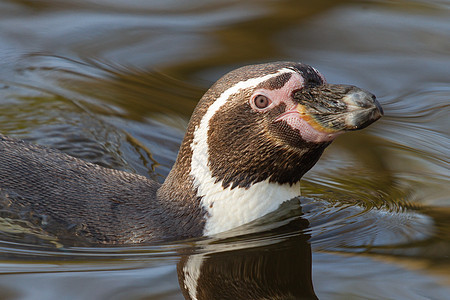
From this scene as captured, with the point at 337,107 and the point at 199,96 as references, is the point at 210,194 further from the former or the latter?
the point at 199,96

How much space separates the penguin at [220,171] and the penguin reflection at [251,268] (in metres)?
0.28

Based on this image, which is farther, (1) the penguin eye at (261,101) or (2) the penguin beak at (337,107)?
(1) the penguin eye at (261,101)

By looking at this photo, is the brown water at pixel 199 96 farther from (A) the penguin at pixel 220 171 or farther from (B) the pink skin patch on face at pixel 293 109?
(B) the pink skin patch on face at pixel 293 109

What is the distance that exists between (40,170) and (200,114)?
1.29 meters

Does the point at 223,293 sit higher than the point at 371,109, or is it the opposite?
the point at 371,109

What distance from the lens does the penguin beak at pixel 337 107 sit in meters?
5.81

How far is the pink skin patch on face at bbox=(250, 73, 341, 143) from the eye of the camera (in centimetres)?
598

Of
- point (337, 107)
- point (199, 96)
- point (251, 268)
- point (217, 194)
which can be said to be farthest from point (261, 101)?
point (199, 96)

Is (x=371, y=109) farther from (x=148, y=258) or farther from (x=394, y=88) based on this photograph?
(x=394, y=88)

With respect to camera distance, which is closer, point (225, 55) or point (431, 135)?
point (431, 135)

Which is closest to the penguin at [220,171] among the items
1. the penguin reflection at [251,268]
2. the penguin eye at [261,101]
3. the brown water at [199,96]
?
the penguin eye at [261,101]

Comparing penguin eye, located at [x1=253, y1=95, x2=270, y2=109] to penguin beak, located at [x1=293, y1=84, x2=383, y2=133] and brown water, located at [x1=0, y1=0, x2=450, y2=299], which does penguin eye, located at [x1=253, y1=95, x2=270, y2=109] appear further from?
brown water, located at [x1=0, y1=0, x2=450, y2=299]

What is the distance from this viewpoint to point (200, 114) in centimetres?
625

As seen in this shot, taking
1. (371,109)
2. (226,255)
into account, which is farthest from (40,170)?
(371,109)
